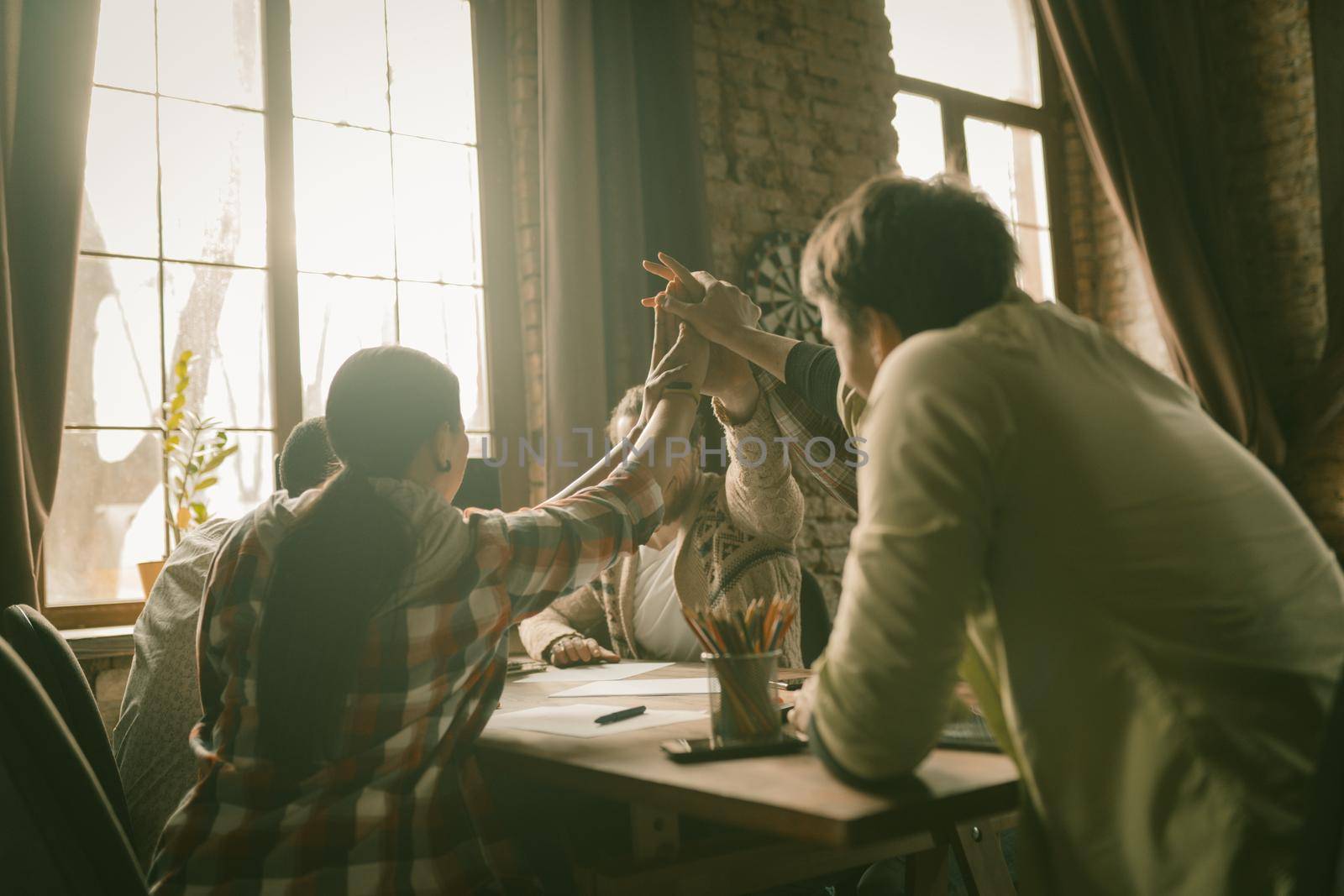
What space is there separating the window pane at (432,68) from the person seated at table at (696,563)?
173cm

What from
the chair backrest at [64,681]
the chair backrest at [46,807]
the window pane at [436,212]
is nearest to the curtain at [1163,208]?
the window pane at [436,212]

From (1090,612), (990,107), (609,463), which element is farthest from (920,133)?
(1090,612)

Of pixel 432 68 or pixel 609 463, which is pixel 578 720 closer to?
pixel 609 463

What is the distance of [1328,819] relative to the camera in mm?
877

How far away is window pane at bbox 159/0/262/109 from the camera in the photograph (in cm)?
342

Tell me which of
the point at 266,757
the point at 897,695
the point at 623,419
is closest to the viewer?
the point at 897,695

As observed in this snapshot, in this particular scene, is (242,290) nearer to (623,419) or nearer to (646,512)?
(623,419)

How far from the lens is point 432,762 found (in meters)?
1.41

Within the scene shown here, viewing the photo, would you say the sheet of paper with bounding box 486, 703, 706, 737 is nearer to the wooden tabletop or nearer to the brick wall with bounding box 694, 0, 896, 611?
the wooden tabletop

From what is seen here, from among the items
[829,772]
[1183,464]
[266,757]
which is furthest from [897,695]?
[266,757]

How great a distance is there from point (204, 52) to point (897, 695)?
337 centimetres

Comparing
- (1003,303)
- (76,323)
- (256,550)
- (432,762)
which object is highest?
(76,323)

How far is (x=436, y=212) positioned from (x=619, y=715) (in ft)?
8.89

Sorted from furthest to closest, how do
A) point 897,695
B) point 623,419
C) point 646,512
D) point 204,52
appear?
point 204,52 → point 623,419 → point 646,512 → point 897,695
